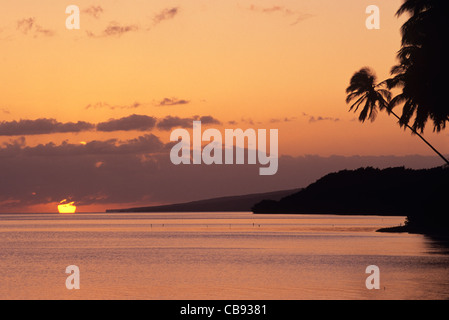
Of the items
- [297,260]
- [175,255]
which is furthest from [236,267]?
[175,255]

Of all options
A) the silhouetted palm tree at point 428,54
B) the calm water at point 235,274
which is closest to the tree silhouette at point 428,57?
the silhouetted palm tree at point 428,54

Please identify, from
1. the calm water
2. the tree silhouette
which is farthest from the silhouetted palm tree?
the calm water

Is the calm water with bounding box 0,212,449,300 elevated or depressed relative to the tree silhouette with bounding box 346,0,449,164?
depressed

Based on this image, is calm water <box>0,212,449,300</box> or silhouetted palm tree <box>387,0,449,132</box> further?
silhouetted palm tree <box>387,0,449,132</box>

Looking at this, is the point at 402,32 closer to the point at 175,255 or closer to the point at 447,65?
the point at 447,65

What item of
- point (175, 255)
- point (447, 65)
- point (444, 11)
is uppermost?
point (444, 11)

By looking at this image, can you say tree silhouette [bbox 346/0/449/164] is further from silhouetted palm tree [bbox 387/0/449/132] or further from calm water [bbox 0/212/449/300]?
calm water [bbox 0/212/449/300]

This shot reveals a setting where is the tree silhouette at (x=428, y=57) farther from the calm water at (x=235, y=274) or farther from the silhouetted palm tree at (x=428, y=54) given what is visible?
the calm water at (x=235, y=274)

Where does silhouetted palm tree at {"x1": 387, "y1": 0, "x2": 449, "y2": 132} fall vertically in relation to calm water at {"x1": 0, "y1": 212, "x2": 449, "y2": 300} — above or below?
above

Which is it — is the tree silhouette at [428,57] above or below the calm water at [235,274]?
above

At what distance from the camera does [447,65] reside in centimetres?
4028

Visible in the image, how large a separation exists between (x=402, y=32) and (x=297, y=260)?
17.9 m
